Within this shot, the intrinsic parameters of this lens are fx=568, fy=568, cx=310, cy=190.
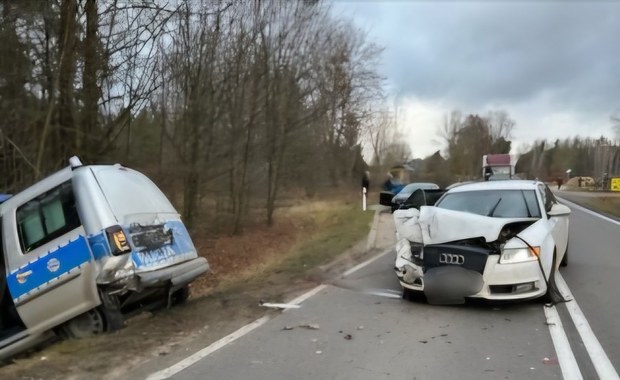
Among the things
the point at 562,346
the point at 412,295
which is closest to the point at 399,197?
the point at 412,295

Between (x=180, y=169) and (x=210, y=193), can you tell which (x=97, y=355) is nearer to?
(x=180, y=169)

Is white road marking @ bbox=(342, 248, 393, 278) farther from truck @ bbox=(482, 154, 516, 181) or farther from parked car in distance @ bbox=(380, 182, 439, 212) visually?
truck @ bbox=(482, 154, 516, 181)

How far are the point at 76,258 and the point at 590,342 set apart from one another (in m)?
5.24

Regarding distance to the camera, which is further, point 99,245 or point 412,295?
point 412,295

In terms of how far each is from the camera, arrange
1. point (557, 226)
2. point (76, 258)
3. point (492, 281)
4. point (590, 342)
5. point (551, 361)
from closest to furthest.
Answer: point (551, 361) → point (590, 342) → point (76, 258) → point (492, 281) → point (557, 226)

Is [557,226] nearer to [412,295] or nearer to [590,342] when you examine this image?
[412,295]

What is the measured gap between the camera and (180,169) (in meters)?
16.7

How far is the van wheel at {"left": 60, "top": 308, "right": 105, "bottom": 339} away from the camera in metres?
5.95

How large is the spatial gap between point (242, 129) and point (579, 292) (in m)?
13.3

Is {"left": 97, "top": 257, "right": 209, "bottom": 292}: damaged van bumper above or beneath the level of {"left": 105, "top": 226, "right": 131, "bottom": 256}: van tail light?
beneath

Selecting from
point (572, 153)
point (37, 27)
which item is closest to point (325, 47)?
point (37, 27)

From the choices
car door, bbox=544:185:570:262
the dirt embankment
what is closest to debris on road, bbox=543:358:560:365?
car door, bbox=544:185:570:262

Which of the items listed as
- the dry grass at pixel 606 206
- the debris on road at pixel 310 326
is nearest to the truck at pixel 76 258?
the debris on road at pixel 310 326

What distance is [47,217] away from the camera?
6.12 m
